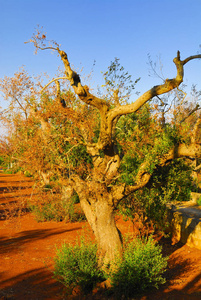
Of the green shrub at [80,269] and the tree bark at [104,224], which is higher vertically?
the tree bark at [104,224]

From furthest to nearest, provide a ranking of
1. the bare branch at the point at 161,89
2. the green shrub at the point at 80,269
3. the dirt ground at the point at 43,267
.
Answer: the dirt ground at the point at 43,267 < the green shrub at the point at 80,269 < the bare branch at the point at 161,89

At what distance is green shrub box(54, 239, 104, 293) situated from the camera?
267 inches

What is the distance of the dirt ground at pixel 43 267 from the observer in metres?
6.91

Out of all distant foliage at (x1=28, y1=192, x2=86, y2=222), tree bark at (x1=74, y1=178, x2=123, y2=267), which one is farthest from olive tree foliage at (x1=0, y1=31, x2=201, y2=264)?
distant foliage at (x1=28, y1=192, x2=86, y2=222)

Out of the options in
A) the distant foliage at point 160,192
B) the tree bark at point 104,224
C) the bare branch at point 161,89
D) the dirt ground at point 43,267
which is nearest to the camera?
the bare branch at point 161,89

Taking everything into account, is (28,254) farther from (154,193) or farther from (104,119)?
(104,119)

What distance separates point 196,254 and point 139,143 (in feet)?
14.7

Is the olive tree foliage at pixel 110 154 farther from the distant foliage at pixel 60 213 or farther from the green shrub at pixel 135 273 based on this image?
the distant foliage at pixel 60 213

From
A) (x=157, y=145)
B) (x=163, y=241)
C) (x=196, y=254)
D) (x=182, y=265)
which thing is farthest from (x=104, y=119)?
(x=163, y=241)

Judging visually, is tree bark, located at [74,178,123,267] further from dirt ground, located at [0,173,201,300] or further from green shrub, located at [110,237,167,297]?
dirt ground, located at [0,173,201,300]

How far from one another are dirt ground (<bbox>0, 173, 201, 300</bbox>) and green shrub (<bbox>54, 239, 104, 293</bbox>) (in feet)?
1.09

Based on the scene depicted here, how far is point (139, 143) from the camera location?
9.04 m

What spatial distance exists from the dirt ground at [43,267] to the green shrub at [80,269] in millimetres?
332

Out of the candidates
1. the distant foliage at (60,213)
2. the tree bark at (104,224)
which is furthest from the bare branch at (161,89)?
the distant foliage at (60,213)
